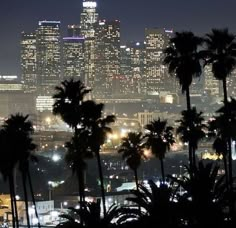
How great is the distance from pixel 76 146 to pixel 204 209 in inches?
530

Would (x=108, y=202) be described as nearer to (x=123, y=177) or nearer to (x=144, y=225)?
(x=123, y=177)

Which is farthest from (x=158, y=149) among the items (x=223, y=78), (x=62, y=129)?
(x=62, y=129)

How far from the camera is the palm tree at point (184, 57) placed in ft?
92.4

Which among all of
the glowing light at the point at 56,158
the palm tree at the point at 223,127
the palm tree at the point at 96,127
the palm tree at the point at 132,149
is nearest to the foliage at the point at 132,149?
the palm tree at the point at 132,149

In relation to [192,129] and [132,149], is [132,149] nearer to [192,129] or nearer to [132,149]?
[132,149]

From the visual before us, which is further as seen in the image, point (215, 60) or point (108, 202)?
point (108, 202)

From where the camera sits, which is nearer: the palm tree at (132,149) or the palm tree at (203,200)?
the palm tree at (203,200)

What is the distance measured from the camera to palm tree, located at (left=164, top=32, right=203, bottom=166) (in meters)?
28.2

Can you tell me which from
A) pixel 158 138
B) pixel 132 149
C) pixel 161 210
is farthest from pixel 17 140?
pixel 161 210

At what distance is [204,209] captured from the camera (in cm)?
1823

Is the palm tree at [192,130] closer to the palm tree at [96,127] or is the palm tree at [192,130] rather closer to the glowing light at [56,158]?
the palm tree at [96,127]

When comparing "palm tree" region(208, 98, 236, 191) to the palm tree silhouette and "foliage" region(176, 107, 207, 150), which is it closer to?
"foliage" region(176, 107, 207, 150)

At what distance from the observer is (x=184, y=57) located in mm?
28422

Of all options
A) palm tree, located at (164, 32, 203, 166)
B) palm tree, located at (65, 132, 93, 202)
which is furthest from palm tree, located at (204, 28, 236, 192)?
palm tree, located at (65, 132, 93, 202)
